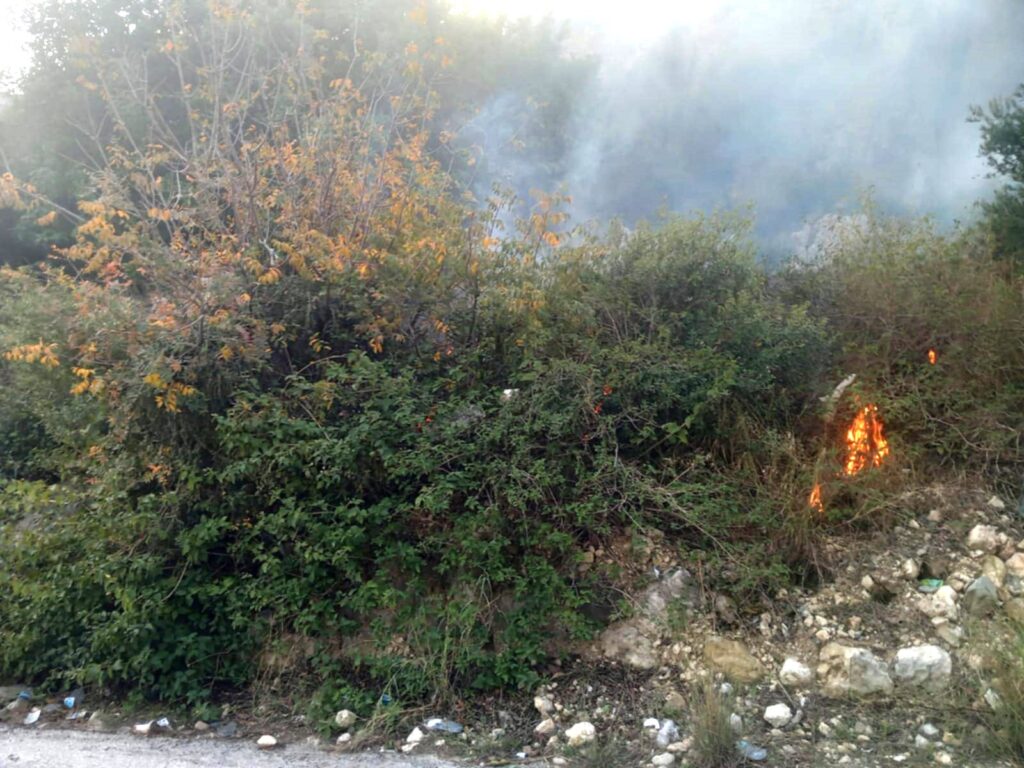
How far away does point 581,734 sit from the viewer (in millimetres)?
4816

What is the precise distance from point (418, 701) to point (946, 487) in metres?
3.83

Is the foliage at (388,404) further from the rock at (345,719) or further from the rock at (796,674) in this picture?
the rock at (796,674)

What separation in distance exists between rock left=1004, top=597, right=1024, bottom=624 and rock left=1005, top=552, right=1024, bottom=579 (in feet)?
0.72

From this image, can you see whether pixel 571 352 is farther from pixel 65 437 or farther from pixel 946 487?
pixel 65 437

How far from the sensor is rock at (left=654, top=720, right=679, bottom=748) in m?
4.70

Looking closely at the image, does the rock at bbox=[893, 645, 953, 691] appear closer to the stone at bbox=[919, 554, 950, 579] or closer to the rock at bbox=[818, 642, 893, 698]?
the rock at bbox=[818, 642, 893, 698]

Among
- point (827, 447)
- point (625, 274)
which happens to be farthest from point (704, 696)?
point (625, 274)

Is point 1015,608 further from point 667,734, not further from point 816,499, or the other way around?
point 667,734

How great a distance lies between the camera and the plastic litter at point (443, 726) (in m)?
5.05

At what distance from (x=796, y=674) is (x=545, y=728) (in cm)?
143

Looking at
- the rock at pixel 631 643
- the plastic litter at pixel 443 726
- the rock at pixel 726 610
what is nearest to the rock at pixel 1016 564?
the rock at pixel 726 610

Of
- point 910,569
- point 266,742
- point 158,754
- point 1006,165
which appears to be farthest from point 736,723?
point 1006,165

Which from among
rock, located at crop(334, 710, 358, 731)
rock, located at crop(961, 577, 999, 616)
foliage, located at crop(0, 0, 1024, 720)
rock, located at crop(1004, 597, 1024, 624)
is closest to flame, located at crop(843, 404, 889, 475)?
foliage, located at crop(0, 0, 1024, 720)

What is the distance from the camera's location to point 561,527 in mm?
5738
